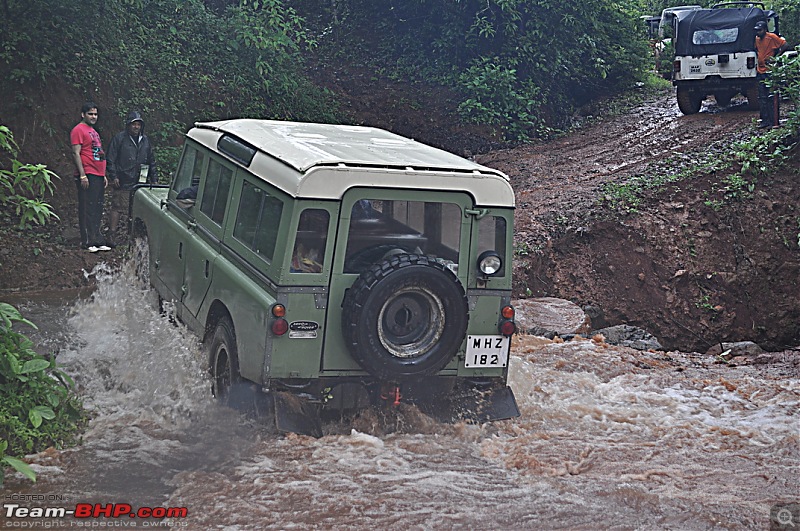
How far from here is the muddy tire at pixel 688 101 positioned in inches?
703

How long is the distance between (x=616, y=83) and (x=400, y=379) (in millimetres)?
16176

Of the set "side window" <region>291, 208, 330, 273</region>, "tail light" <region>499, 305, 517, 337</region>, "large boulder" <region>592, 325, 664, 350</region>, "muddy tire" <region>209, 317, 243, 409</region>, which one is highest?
"side window" <region>291, 208, 330, 273</region>

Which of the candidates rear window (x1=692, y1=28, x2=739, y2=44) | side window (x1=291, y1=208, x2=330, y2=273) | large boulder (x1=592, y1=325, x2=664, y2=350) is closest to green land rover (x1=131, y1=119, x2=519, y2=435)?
side window (x1=291, y1=208, x2=330, y2=273)

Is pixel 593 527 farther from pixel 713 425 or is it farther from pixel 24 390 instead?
pixel 24 390

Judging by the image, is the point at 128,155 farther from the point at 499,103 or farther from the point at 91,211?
the point at 499,103

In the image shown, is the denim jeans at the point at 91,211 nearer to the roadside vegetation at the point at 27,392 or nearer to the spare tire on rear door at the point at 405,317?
the roadside vegetation at the point at 27,392

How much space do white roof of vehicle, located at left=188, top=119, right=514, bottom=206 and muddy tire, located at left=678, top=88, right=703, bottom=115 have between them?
11.8 metres

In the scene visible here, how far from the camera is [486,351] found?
6.66 meters

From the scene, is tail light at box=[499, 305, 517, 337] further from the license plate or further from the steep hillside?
the steep hillside

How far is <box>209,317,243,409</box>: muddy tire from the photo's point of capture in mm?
6617

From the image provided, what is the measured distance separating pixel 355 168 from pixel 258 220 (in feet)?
2.98

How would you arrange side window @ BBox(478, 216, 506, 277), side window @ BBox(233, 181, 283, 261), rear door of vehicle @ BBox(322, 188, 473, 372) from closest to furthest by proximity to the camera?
rear door of vehicle @ BBox(322, 188, 473, 372)
side window @ BBox(233, 181, 283, 261)
side window @ BBox(478, 216, 506, 277)

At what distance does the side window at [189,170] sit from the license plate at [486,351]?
2.81 m

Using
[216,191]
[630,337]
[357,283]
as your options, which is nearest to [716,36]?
[630,337]
